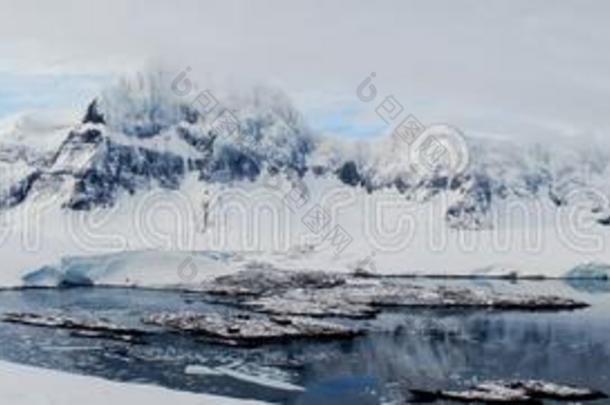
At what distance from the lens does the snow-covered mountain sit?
5969 inches

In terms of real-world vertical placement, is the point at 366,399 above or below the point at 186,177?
below

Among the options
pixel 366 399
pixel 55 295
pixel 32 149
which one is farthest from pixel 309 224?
pixel 366 399

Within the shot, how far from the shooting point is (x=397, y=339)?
57625mm

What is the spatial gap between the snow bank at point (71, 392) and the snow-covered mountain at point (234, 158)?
118720 millimetres

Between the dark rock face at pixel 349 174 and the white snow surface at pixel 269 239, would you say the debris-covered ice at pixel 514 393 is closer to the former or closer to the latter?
the white snow surface at pixel 269 239

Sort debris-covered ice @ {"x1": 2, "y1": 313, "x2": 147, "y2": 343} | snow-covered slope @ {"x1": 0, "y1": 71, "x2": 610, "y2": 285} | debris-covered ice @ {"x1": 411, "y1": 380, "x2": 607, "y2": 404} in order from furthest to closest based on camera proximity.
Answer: snow-covered slope @ {"x1": 0, "y1": 71, "x2": 610, "y2": 285}
debris-covered ice @ {"x1": 2, "y1": 313, "x2": 147, "y2": 343}
debris-covered ice @ {"x1": 411, "y1": 380, "x2": 607, "y2": 404}

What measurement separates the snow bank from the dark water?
30.8 ft

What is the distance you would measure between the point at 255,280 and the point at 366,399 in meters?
62.6

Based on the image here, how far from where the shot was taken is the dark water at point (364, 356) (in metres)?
41.4

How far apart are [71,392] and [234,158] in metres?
142

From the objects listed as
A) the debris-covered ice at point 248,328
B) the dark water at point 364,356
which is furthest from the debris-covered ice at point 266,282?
the debris-covered ice at point 248,328

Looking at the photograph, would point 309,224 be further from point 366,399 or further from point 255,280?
point 366,399
